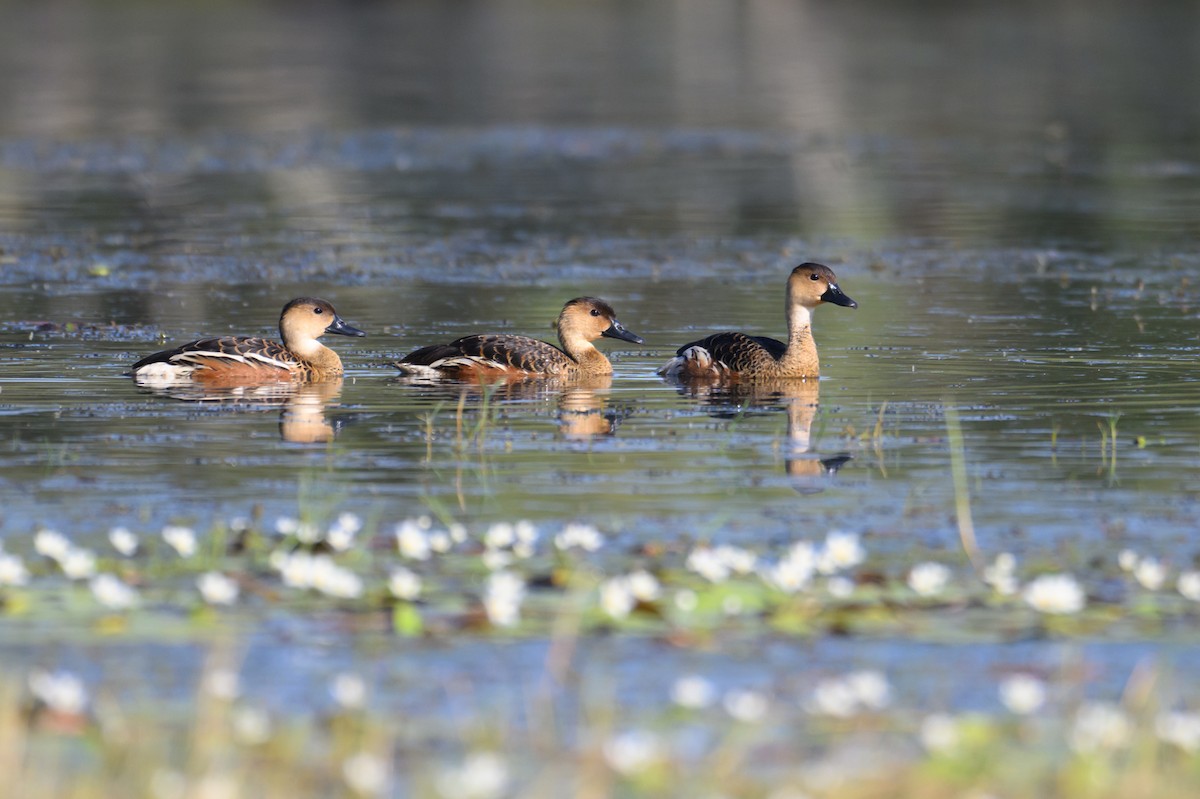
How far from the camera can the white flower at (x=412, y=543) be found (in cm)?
911

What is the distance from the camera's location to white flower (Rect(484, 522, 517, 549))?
361 inches

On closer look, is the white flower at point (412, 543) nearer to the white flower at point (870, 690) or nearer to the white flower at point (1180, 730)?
the white flower at point (870, 690)

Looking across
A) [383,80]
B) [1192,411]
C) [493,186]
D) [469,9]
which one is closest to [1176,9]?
[469,9]

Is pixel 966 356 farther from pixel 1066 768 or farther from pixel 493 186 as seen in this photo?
pixel 493 186

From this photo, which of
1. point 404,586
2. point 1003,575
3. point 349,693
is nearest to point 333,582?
point 404,586

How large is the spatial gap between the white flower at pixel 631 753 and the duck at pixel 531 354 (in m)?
8.40

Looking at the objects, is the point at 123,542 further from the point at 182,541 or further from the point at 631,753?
the point at 631,753

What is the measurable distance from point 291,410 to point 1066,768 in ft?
26.9

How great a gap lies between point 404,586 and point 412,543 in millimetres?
814

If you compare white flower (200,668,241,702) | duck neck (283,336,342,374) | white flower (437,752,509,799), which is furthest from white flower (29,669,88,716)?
duck neck (283,336,342,374)

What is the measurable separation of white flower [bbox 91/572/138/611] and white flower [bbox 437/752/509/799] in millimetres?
2263

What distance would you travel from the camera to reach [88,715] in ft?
23.2

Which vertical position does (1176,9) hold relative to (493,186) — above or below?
above

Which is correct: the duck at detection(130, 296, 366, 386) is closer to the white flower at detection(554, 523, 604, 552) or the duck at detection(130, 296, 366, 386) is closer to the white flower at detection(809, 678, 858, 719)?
the white flower at detection(554, 523, 604, 552)
